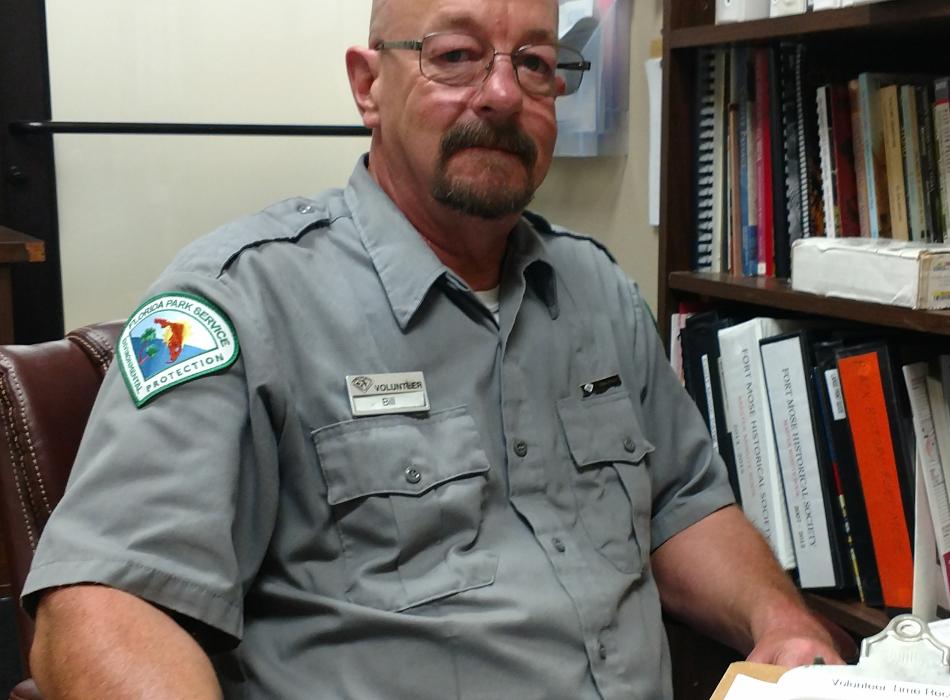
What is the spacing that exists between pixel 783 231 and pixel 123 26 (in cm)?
138

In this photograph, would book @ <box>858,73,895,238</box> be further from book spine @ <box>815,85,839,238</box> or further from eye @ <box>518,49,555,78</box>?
eye @ <box>518,49,555,78</box>

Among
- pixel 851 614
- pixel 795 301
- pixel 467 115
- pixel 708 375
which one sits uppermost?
pixel 467 115

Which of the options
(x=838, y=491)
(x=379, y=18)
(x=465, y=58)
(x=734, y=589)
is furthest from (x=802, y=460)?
(x=379, y=18)

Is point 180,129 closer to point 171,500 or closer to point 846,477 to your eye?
point 171,500

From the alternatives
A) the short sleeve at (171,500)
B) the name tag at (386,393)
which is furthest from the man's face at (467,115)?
the short sleeve at (171,500)

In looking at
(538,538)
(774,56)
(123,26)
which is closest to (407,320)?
(538,538)

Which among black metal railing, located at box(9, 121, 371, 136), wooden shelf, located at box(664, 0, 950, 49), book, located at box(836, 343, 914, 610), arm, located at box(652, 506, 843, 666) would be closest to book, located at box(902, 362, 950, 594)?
book, located at box(836, 343, 914, 610)

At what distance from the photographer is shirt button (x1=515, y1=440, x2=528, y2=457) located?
104cm

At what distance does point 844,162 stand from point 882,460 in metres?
0.38

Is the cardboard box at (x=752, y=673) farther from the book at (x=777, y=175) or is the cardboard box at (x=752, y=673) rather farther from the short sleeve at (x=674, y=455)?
the book at (x=777, y=175)

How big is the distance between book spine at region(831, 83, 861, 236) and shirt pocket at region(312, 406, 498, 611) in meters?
0.61

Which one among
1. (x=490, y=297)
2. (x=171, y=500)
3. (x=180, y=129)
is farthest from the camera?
(x=180, y=129)

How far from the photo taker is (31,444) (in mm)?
965

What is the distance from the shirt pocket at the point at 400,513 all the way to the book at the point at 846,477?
1.51 ft
